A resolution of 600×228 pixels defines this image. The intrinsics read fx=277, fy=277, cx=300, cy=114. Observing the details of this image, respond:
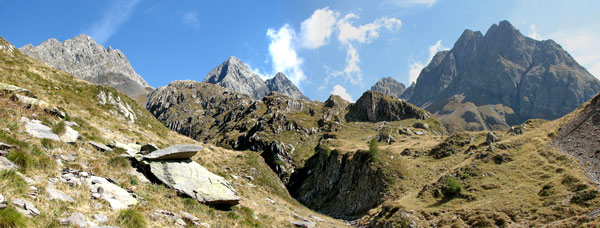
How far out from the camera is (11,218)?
760cm

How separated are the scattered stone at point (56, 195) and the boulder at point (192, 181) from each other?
272 inches

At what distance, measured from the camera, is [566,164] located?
41.4 m

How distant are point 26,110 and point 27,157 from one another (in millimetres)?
8298

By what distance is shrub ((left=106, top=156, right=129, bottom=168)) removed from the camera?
1680cm

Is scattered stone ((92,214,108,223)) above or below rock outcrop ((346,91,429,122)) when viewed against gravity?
below

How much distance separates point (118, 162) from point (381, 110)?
609 feet

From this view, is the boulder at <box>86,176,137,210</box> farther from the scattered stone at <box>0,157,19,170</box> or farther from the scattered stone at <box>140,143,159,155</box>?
the scattered stone at <box>140,143,159,155</box>

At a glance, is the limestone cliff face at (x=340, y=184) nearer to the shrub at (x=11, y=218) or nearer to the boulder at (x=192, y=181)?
the boulder at (x=192, y=181)

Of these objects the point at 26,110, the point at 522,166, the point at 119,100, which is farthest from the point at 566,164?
the point at 119,100

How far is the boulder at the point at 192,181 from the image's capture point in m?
17.9

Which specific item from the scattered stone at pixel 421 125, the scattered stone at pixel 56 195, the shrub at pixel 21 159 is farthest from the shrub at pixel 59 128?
the scattered stone at pixel 421 125

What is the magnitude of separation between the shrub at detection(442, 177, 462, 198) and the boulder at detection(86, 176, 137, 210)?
45.9m

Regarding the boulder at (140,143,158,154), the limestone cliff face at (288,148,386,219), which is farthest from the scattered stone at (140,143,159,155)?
the limestone cliff face at (288,148,386,219)

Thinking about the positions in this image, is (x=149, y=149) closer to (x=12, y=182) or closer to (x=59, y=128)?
(x=59, y=128)
